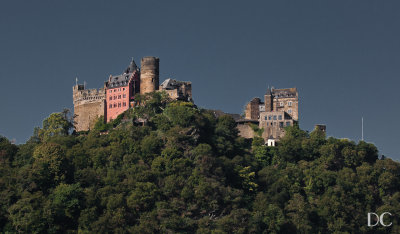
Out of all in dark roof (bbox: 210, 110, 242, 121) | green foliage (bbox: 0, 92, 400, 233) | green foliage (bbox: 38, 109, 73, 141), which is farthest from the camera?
dark roof (bbox: 210, 110, 242, 121)

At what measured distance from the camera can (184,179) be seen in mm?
93438

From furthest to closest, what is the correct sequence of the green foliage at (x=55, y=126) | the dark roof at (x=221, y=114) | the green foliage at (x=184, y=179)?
the dark roof at (x=221, y=114) < the green foliage at (x=55, y=126) < the green foliage at (x=184, y=179)

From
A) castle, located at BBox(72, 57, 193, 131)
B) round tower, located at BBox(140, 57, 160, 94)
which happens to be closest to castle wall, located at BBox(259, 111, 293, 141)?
castle, located at BBox(72, 57, 193, 131)

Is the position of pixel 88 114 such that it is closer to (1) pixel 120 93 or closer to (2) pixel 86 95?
(2) pixel 86 95

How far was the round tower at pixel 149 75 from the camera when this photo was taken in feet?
365

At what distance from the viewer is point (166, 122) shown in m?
104

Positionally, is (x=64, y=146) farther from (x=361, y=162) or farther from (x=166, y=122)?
(x=361, y=162)

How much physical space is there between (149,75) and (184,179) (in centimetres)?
2244

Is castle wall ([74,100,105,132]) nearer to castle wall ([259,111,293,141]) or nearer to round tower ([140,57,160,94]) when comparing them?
round tower ([140,57,160,94])

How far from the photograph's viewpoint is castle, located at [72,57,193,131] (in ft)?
363

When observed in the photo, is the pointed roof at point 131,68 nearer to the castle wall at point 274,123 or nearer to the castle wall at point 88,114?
the castle wall at point 88,114

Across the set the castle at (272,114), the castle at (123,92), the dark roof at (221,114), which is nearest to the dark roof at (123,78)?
the castle at (123,92)

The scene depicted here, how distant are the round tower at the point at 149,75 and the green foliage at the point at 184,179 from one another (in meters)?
2.69

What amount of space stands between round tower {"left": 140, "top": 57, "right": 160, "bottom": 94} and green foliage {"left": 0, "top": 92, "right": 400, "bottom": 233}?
8.83 ft
